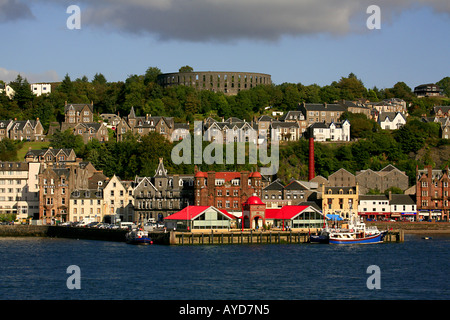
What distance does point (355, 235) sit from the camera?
85.8 metres

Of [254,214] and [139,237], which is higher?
[254,214]

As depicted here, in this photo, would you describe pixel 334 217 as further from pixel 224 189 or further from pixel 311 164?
pixel 311 164

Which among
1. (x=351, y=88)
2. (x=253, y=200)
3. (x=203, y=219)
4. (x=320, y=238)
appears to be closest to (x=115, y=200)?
(x=203, y=219)

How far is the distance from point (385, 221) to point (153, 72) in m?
83.8

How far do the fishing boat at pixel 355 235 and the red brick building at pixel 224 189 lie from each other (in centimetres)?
1345

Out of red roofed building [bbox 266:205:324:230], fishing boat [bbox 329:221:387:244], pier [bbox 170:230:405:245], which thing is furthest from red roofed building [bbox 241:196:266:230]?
fishing boat [bbox 329:221:387:244]

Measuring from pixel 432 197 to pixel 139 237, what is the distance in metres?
44.2

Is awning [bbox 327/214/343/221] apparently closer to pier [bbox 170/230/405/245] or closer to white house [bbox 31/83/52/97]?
pier [bbox 170/230/405/245]

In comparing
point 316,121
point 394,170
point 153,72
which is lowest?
point 394,170

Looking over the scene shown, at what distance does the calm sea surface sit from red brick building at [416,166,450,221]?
77.6 feet

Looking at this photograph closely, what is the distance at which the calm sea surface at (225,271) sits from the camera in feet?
178

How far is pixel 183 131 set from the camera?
139000 mm
